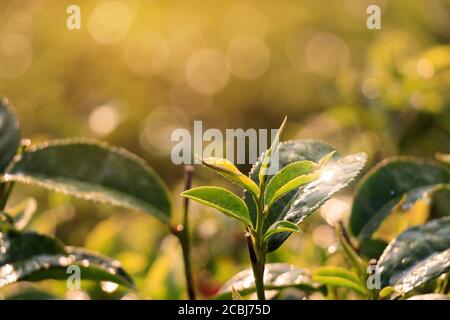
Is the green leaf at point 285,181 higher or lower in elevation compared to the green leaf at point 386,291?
higher

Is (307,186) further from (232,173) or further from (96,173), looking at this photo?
(96,173)

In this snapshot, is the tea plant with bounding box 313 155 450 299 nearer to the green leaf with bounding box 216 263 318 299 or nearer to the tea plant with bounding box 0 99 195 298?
the green leaf with bounding box 216 263 318 299

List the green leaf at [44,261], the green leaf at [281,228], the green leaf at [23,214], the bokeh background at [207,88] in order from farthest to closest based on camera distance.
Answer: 1. the bokeh background at [207,88]
2. the green leaf at [23,214]
3. the green leaf at [44,261]
4. the green leaf at [281,228]

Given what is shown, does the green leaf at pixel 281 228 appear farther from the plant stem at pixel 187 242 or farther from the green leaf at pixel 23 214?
the green leaf at pixel 23 214

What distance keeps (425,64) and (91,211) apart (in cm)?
109

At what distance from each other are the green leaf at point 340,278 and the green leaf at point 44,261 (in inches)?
11.8

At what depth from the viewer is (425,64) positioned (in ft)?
5.97

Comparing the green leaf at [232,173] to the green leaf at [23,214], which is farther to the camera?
the green leaf at [23,214]

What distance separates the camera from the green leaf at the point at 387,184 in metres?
1.15

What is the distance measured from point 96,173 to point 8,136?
0.16 meters

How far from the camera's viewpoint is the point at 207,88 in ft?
11.4

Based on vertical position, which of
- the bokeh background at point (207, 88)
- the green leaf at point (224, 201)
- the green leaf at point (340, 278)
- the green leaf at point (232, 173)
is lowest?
the green leaf at point (340, 278)

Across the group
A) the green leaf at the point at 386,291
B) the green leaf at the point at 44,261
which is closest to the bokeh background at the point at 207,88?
the green leaf at the point at 44,261
